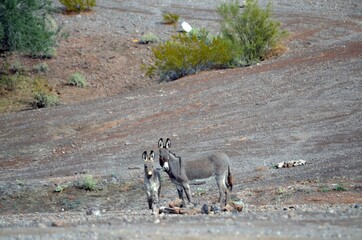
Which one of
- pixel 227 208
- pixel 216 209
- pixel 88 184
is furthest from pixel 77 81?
pixel 216 209

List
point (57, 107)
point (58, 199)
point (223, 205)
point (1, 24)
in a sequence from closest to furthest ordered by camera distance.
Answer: point (223, 205) < point (58, 199) < point (57, 107) < point (1, 24)

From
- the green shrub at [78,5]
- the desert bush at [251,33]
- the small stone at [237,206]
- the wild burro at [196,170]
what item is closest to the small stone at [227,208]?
the small stone at [237,206]

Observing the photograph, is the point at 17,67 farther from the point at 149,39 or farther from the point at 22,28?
the point at 149,39

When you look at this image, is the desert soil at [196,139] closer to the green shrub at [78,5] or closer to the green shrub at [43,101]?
the green shrub at [43,101]

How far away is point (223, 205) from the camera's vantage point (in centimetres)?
1638

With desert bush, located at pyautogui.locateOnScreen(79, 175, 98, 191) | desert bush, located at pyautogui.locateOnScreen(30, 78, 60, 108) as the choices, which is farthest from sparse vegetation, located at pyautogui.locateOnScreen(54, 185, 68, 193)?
desert bush, located at pyautogui.locateOnScreen(30, 78, 60, 108)

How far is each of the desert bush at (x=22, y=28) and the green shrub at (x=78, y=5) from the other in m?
9.50

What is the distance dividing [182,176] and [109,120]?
13885 millimetres

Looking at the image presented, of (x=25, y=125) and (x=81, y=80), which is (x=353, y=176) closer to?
(x=25, y=125)

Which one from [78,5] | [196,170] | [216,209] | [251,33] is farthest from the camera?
[78,5]

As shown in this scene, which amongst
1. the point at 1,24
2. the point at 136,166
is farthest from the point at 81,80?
the point at 136,166

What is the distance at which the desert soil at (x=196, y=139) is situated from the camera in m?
13.4

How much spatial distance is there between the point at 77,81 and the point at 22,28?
3444mm

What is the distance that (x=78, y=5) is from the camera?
49719 mm
